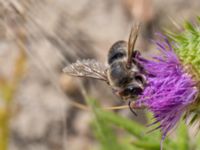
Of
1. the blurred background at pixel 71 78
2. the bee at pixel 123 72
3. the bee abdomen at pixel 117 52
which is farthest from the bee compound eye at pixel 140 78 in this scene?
the blurred background at pixel 71 78

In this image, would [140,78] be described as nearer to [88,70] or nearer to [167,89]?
[167,89]

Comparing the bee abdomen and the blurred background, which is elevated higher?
the blurred background

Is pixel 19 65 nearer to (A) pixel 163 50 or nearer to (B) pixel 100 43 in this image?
(B) pixel 100 43

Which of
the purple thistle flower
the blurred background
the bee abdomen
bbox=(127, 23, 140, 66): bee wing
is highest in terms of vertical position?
the blurred background

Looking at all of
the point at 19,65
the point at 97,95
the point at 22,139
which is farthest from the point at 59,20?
the point at 22,139

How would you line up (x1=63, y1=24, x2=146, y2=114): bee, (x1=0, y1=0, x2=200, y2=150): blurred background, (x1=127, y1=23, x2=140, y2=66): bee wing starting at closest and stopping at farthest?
(x1=127, y1=23, x2=140, y2=66): bee wing → (x1=63, y1=24, x2=146, y2=114): bee → (x1=0, y1=0, x2=200, y2=150): blurred background

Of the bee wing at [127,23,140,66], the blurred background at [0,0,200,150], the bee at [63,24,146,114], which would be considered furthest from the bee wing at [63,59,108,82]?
the blurred background at [0,0,200,150]

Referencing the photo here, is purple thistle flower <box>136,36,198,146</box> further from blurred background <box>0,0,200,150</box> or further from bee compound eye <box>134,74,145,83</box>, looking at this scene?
blurred background <box>0,0,200,150</box>
